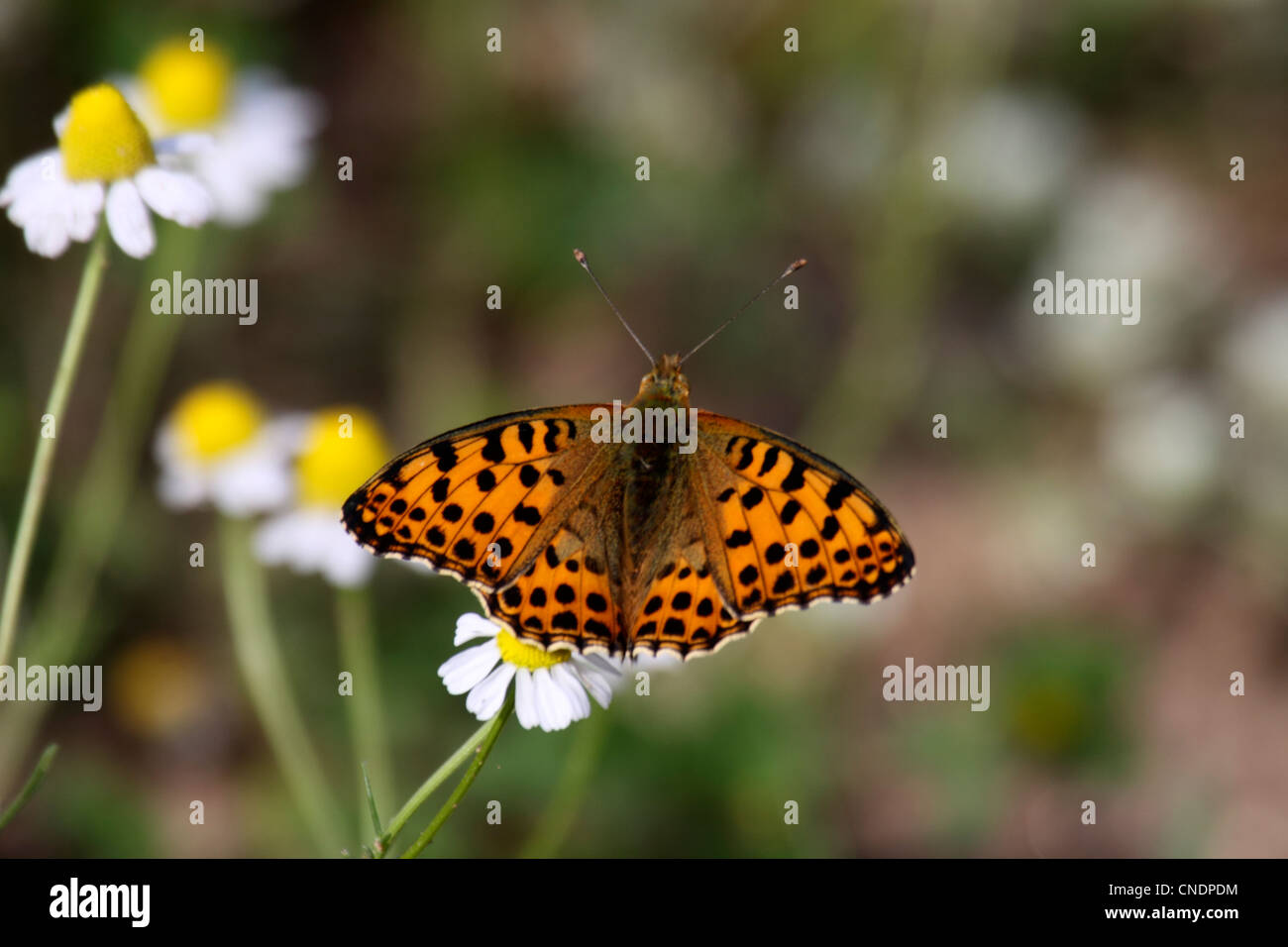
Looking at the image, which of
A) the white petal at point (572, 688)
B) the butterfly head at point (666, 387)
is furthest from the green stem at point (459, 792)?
the butterfly head at point (666, 387)

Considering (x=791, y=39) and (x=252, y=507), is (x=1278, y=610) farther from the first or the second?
(x=252, y=507)

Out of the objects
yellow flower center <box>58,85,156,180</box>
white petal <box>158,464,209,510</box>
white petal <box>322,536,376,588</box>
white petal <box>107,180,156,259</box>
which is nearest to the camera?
white petal <box>107,180,156,259</box>

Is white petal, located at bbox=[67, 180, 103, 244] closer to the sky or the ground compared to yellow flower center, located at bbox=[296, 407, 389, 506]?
closer to the sky

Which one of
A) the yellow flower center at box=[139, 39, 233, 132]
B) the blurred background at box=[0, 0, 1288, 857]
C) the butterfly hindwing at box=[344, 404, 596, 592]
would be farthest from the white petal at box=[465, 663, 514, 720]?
the yellow flower center at box=[139, 39, 233, 132]

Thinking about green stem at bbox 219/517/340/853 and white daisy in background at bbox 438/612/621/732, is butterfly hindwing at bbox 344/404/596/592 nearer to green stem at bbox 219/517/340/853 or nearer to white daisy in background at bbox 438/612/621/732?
white daisy in background at bbox 438/612/621/732

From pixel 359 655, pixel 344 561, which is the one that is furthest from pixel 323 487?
pixel 359 655

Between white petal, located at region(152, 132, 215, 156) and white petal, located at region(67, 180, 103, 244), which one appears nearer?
white petal, located at region(67, 180, 103, 244)

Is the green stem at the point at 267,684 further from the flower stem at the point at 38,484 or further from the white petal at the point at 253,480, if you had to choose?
the flower stem at the point at 38,484
